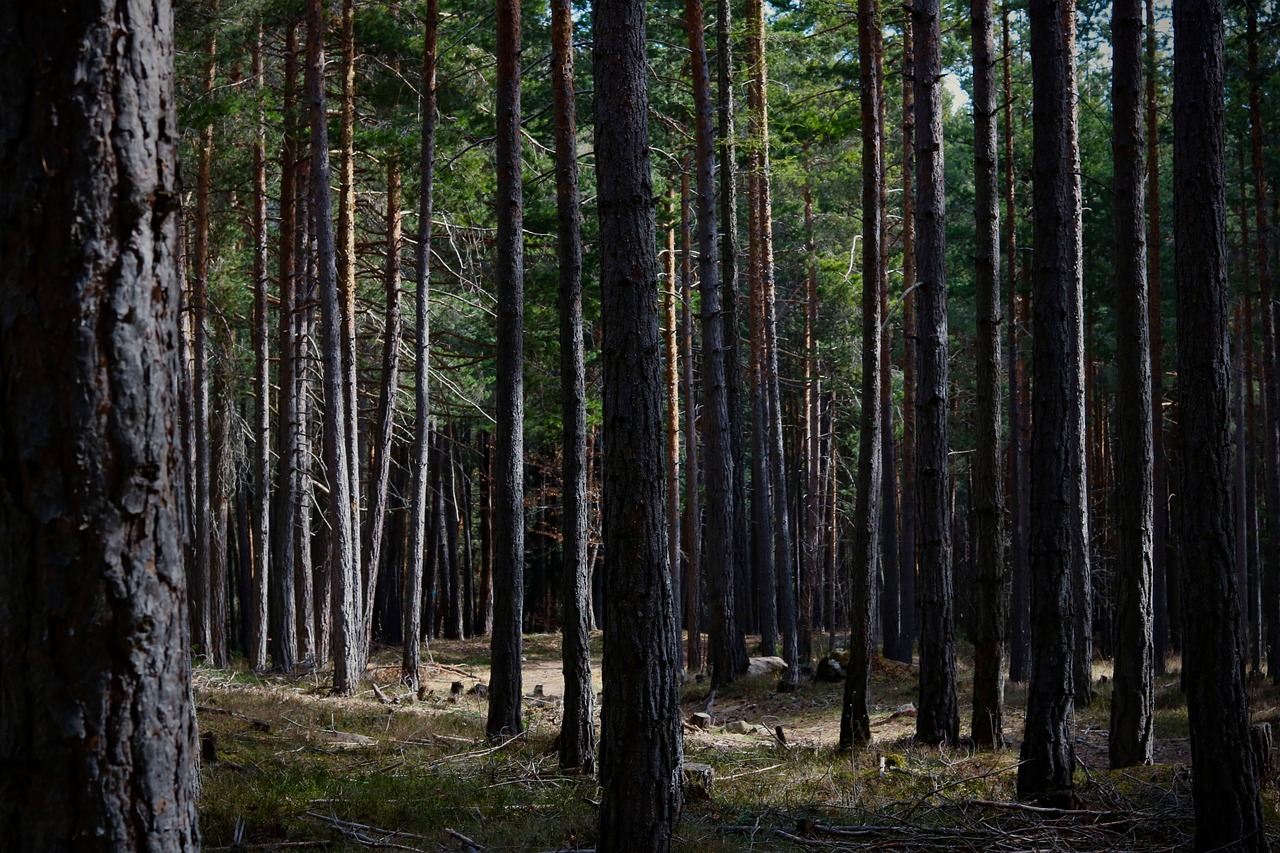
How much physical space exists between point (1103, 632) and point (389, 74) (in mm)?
25942

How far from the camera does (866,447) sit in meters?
10.9

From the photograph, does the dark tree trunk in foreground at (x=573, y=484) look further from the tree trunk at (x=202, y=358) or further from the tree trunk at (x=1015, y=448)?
the tree trunk at (x=1015, y=448)

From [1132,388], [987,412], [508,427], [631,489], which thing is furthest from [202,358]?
[1132,388]

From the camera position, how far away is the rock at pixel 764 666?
18.3 m

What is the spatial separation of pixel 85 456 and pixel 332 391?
1366cm

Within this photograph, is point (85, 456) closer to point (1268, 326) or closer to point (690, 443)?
point (690, 443)

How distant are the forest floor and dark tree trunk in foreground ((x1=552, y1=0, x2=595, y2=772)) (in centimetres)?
46

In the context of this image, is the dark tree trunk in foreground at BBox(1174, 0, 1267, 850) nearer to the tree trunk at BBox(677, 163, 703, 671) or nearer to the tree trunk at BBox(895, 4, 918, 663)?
the tree trunk at BBox(895, 4, 918, 663)

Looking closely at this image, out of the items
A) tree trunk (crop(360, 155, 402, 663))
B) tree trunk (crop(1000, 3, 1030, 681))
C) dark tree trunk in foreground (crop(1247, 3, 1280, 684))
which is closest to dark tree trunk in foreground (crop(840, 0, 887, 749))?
tree trunk (crop(360, 155, 402, 663))

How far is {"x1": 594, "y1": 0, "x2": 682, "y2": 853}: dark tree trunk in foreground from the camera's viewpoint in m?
5.80

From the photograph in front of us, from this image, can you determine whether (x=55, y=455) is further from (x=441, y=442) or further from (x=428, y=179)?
(x=441, y=442)

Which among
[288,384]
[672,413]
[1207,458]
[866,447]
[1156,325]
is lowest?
[1207,458]

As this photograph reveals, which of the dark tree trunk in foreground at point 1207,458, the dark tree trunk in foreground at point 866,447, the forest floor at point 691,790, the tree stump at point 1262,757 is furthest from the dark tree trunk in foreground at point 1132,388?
the dark tree trunk in foreground at point 866,447

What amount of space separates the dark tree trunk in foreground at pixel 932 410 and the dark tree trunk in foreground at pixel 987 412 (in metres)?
0.37
